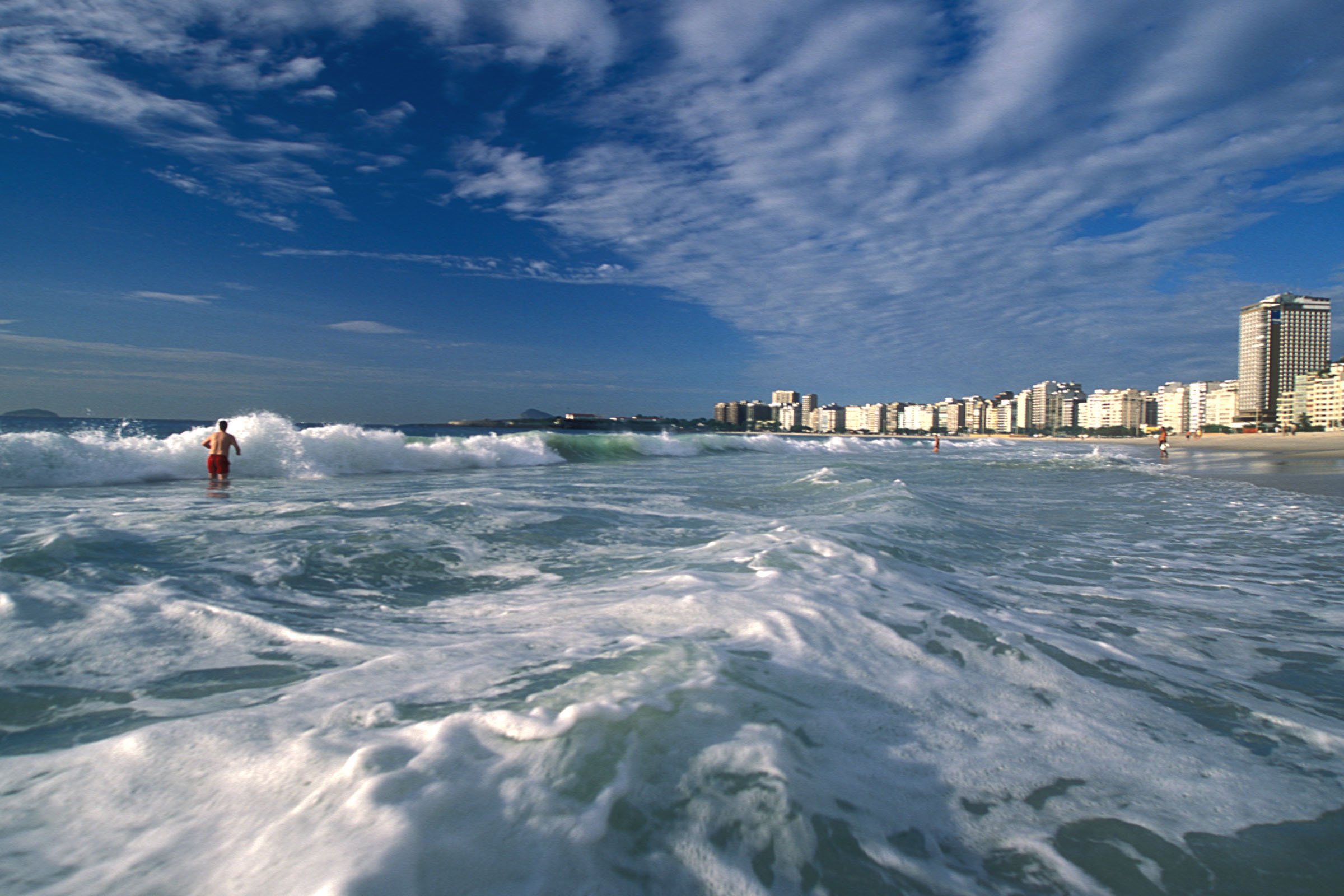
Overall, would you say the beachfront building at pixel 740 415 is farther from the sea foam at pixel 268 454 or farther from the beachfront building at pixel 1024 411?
the sea foam at pixel 268 454

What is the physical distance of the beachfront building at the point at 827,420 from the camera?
6826 inches

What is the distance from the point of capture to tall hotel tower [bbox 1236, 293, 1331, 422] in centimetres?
11138

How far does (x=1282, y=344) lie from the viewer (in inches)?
4429

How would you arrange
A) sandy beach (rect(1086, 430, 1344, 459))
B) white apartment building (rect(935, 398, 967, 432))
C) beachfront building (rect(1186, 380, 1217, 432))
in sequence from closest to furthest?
sandy beach (rect(1086, 430, 1344, 459)) < beachfront building (rect(1186, 380, 1217, 432)) < white apartment building (rect(935, 398, 967, 432))

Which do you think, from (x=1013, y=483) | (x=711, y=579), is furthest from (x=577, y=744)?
(x=1013, y=483)

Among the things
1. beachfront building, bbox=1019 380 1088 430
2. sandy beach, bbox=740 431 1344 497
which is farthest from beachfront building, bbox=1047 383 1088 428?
sandy beach, bbox=740 431 1344 497

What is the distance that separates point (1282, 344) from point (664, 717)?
160 metres

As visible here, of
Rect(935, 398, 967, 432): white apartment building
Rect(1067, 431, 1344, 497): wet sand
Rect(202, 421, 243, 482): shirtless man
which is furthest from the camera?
Rect(935, 398, 967, 432): white apartment building

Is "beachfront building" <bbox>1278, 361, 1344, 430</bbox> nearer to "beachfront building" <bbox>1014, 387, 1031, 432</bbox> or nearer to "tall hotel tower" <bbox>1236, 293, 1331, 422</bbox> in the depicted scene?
"tall hotel tower" <bbox>1236, 293, 1331, 422</bbox>

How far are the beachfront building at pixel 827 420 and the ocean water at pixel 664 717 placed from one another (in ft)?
561

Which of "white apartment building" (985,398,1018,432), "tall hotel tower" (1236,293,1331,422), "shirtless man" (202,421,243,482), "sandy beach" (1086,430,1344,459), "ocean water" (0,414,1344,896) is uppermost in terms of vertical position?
"tall hotel tower" (1236,293,1331,422)

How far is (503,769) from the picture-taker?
1928 millimetres

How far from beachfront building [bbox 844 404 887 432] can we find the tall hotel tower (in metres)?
82.0

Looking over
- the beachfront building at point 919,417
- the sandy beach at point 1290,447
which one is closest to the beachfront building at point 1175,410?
the beachfront building at point 919,417
